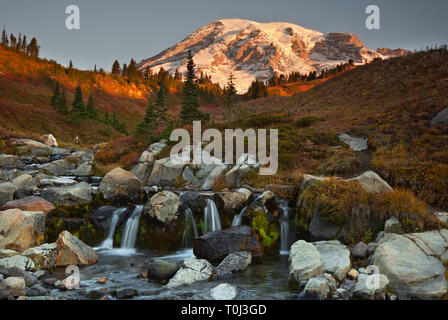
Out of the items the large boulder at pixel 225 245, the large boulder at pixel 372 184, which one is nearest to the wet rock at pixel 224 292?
the large boulder at pixel 225 245

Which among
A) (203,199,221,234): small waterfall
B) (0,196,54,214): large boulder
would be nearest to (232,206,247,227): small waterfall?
(203,199,221,234): small waterfall

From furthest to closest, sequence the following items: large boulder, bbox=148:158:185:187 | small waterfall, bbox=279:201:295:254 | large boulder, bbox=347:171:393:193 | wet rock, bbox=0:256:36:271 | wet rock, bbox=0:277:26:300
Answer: large boulder, bbox=148:158:185:187 → small waterfall, bbox=279:201:295:254 → large boulder, bbox=347:171:393:193 → wet rock, bbox=0:256:36:271 → wet rock, bbox=0:277:26:300

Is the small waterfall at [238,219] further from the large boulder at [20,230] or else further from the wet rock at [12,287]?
the large boulder at [20,230]

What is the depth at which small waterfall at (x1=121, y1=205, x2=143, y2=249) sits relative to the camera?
482 inches

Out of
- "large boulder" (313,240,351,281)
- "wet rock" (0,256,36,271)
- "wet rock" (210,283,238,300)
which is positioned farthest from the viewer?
"wet rock" (0,256,36,271)

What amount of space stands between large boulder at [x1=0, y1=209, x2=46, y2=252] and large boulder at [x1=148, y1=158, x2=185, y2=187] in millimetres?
8555

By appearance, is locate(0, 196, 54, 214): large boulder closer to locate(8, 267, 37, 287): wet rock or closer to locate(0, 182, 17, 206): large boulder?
locate(0, 182, 17, 206): large boulder

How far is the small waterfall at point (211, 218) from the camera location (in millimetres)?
12573

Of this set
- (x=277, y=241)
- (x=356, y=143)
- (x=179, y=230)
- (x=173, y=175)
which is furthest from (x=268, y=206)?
(x=356, y=143)

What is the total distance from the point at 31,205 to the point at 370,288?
42.7 ft

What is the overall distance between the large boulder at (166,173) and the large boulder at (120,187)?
3.52 m

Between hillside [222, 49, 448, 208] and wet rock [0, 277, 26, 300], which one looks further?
hillside [222, 49, 448, 208]

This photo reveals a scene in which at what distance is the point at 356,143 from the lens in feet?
65.4
